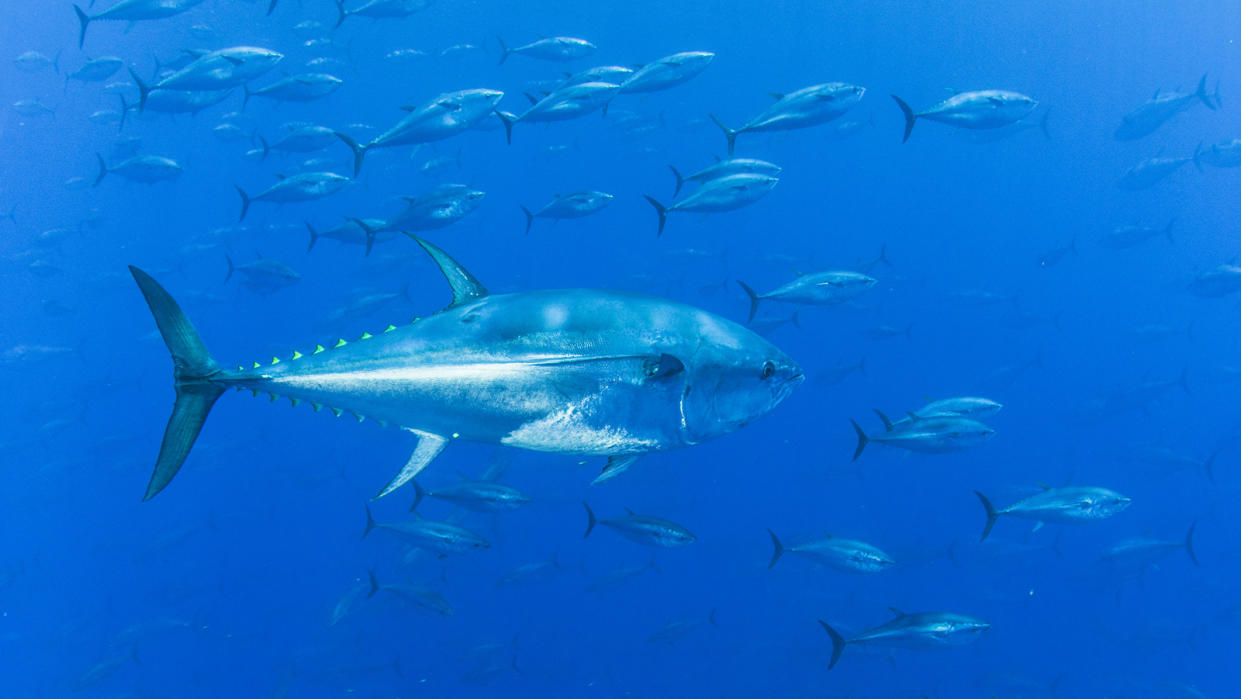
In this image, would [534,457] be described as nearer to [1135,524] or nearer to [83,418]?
[83,418]

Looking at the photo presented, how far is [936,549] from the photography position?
9602 mm

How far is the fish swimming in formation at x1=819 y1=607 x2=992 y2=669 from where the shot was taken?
4496 millimetres

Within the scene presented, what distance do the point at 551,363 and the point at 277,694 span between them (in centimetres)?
1129

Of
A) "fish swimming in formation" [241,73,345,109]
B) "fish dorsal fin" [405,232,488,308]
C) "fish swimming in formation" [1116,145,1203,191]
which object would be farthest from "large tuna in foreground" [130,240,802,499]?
"fish swimming in formation" [1116,145,1203,191]

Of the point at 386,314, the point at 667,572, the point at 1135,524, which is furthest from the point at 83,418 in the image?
the point at 1135,524

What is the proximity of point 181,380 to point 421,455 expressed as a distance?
58cm

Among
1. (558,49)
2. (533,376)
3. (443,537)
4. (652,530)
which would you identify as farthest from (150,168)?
(533,376)

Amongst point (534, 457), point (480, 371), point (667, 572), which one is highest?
point (480, 371)

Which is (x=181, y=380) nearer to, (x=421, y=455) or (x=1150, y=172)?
(x=421, y=455)

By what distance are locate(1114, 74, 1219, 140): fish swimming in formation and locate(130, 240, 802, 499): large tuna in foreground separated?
11.5 m

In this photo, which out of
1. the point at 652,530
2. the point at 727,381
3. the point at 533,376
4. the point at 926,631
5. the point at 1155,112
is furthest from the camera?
the point at 1155,112

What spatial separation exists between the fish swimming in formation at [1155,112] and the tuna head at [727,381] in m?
11.3

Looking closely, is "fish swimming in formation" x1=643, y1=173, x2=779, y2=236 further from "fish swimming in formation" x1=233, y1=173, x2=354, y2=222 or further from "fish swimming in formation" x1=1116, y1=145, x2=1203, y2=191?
"fish swimming in formation" x1=1116, y1=145, x2=1203, y2=191

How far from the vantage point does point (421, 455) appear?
1.60 meters
